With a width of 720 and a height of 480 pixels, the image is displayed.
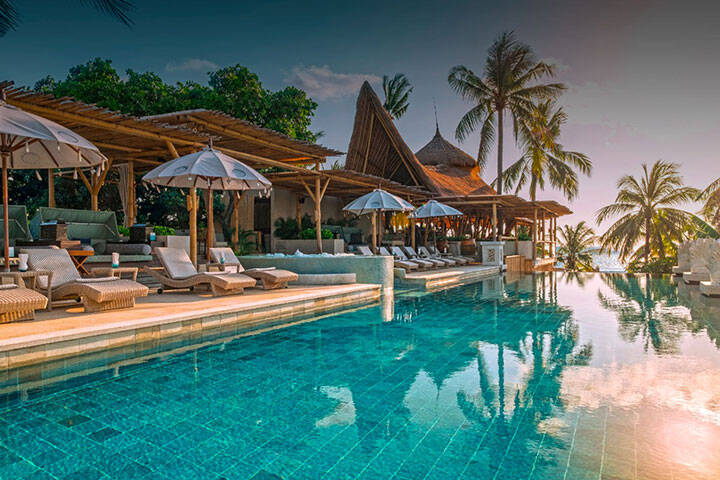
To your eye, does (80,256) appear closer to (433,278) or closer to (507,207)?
(433,278)

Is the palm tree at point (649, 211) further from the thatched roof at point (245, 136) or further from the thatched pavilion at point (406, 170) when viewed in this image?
the thatched roof at point (245, 136)

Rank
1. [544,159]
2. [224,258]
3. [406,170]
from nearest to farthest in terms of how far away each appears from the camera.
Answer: [224,258]
[406,170]
[544,159]

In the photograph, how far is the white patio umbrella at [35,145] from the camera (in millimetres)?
5168

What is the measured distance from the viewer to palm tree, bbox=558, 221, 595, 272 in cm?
2822

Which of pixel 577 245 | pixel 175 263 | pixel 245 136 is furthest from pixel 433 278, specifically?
pixel 577 245

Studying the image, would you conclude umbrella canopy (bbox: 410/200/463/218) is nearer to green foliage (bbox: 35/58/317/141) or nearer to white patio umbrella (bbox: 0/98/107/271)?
green foliage (bbox: 35/58/317/141)

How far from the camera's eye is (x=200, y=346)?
200 inches

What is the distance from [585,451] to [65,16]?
865 inches

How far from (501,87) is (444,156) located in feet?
16.3

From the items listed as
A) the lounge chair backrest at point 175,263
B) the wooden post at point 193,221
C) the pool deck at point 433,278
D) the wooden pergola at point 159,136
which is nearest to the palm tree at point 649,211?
the pool deck at point 433,278

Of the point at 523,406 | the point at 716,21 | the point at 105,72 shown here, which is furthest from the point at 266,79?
the point at 523,406

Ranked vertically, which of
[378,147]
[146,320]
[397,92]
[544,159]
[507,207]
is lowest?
[146,320]

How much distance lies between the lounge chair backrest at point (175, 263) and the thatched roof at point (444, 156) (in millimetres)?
19366

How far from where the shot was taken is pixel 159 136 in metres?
9.13
